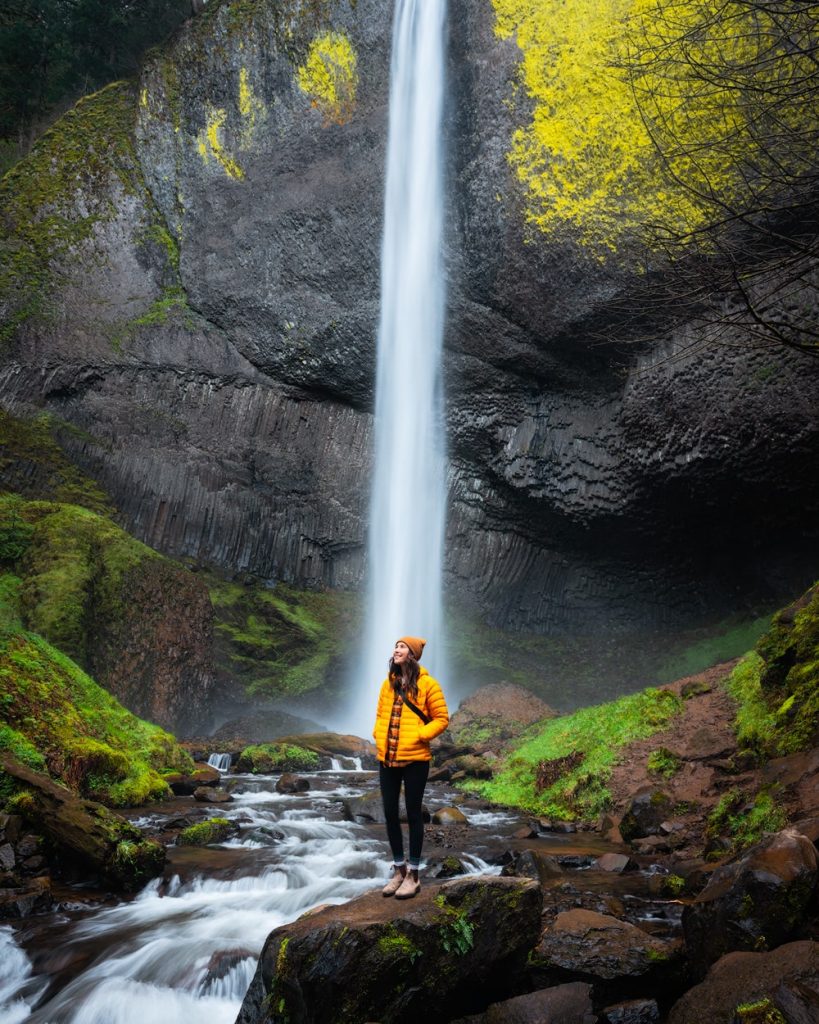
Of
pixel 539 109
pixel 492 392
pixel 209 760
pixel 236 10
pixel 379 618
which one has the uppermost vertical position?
pixel 236 10

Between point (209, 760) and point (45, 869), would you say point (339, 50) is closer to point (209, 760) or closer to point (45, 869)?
point (209, 760)

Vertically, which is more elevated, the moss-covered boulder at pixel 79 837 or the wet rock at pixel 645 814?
the wet rock at pixel 645 814

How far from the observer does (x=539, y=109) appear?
67.8 feet

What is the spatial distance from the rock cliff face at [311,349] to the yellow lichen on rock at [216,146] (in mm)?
85

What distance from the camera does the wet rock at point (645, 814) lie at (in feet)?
27.8

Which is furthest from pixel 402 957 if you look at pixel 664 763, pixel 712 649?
pixel 712 649

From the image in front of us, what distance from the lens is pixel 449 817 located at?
970 cm

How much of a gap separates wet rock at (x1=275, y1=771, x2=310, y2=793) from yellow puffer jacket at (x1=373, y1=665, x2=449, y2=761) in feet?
23.4

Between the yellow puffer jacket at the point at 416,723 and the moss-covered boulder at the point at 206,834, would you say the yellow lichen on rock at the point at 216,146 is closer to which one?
the moss-covered boulder at the point at 206,834

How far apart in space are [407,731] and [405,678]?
34 cm

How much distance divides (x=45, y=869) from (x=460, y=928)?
13.7 ft

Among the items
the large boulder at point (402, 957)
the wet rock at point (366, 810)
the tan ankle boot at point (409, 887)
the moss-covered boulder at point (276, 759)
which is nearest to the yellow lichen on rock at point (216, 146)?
the moss-covered boulder at point (276, 759)

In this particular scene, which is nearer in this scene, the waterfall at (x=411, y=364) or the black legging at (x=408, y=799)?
the black legging at (x=408, y=799)

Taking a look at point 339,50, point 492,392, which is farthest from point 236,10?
point 492,392
